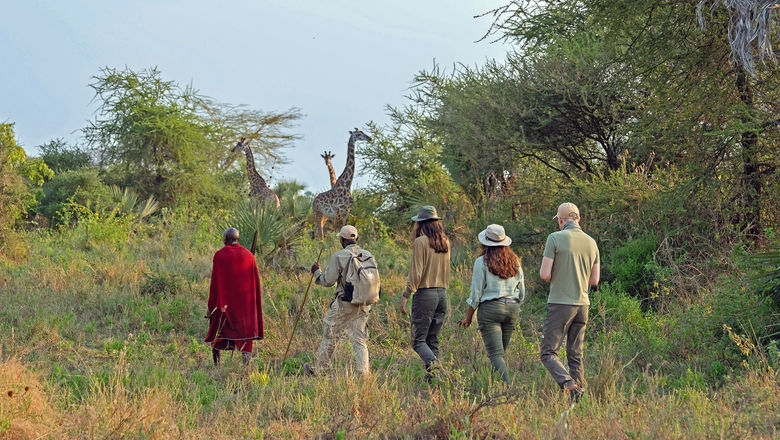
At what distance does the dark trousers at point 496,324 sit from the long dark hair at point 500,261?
0.95 ft

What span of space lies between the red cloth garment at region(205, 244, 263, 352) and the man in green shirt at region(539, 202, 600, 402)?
371 cm

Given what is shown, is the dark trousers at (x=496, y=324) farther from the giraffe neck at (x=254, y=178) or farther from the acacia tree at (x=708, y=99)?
the giraffe neck at (x=254, y=178)

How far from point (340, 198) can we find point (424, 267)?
1191 centimetres

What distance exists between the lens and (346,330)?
7395 millimetres

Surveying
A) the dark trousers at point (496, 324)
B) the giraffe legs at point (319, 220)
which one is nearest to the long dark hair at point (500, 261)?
the dark trousers at point (496, 324)

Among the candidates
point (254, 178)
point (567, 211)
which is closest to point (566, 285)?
point (567, 211)

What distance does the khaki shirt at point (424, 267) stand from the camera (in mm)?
7187

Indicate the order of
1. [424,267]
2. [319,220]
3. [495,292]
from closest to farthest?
[495,292] < [424,267] < [319,220]

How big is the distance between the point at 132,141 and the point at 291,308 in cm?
1622

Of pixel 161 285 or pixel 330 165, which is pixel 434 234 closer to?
pixel 161 285

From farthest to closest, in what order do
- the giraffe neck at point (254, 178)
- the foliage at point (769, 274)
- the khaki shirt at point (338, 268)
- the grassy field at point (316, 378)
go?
the giraffe neck at point (254, 178), the foliage at point (769, 274), the khaki shirt at point (338, 268), the grassy field at point (316, 378)

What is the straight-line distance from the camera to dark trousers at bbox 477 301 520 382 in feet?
21.9

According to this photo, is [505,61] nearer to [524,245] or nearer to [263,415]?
[524,245]

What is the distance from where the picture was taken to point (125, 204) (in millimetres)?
19828
